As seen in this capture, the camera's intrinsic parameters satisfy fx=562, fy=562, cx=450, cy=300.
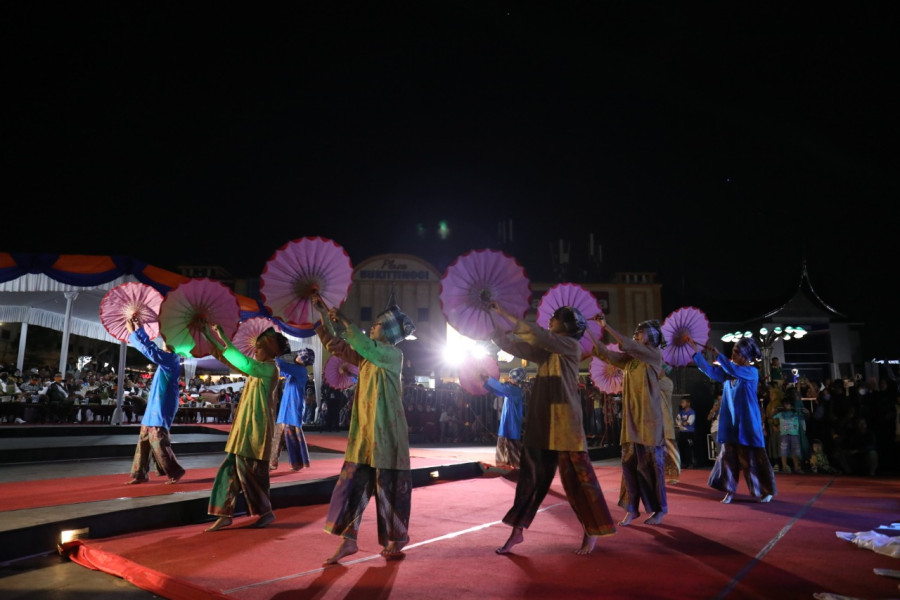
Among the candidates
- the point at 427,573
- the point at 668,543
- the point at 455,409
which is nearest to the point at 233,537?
the point at 427,573

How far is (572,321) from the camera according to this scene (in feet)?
13.6

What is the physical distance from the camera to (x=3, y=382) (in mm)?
12492

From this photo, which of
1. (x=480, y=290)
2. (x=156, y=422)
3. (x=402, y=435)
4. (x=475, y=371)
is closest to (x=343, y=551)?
(x=402, y=435)

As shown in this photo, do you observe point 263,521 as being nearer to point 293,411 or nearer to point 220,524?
point 220,524

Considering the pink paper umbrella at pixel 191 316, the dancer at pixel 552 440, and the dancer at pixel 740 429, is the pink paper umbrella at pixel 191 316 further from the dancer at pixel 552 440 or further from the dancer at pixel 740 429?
the dancer at pixel 740 429

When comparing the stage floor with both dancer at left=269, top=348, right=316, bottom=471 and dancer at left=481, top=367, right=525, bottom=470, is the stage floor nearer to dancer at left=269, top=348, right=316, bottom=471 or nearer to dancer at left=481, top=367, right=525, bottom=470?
dancer at left=269, top=348, right=316, bottom=471

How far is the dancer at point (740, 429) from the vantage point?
6.26 meters

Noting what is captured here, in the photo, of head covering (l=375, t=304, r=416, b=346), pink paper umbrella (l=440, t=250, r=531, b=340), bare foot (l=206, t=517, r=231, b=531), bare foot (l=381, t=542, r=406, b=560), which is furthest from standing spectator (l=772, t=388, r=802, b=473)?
bare foot (l=206, t=517, r=231, b=531)

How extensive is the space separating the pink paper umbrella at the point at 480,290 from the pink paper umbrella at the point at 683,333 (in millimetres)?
3169

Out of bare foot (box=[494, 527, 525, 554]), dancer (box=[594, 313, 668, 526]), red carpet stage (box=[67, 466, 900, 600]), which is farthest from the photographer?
dancer (box=[594, 313, 668, 526])

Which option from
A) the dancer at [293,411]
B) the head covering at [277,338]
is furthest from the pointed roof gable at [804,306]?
the head covering at [277,338]

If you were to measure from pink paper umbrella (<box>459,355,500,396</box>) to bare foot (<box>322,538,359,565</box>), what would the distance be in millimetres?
4854

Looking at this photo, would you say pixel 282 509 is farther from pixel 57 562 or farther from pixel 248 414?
pixel 57 562

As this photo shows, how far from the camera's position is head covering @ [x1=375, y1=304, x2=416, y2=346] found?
398 centimetres
